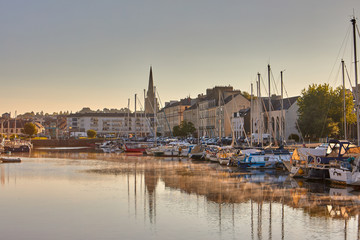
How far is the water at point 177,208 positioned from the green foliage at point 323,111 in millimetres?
37389

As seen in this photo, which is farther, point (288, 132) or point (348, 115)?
point (288, 132)

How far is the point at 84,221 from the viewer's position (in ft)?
91.4

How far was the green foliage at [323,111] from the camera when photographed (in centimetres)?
8350

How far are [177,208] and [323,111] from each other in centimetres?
5993

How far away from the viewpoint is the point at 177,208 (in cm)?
3139

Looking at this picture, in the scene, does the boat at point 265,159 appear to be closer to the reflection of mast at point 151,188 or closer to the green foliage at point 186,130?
the reflection of mast at point 151,188

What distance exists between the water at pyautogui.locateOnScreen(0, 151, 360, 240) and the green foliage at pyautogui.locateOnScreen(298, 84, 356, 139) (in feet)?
123

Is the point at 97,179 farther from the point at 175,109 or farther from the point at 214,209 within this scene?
the point at 175,109

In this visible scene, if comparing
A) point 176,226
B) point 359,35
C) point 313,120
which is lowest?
point 176,226

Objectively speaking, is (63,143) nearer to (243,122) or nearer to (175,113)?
(175,113)

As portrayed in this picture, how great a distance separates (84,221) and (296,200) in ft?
→ 48.5

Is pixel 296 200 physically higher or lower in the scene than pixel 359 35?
lower

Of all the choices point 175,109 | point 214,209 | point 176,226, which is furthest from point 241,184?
point 175,109

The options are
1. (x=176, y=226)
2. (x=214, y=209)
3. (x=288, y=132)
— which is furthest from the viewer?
(x=288, y=132)
